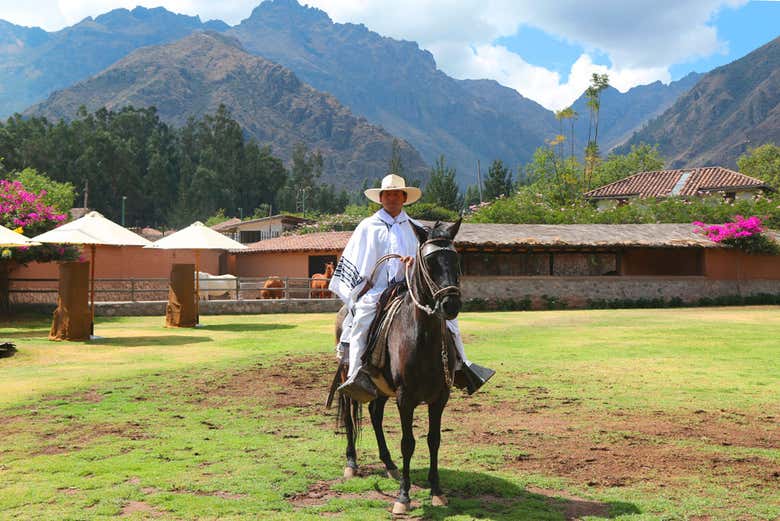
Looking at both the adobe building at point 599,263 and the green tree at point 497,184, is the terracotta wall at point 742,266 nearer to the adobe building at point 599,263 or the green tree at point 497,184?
the adobe building at point 599,263

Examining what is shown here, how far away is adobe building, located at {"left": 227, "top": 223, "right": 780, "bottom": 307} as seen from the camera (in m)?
32.5

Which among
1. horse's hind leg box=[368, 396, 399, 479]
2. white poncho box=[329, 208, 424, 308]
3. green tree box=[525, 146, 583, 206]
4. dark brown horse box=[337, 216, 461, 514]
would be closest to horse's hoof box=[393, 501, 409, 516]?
dark brown horse box=[337, 216, 461, 514]

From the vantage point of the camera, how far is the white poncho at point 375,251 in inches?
241

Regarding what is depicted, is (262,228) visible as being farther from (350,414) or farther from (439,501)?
(439,501)

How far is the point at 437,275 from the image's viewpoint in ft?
16.6

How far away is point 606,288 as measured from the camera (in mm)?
33469

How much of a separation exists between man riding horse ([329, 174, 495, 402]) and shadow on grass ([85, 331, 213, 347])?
11.6 m

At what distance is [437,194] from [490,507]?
185 ft

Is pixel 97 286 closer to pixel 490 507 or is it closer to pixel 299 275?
pixel 299 275

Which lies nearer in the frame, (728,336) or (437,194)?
(728,336)

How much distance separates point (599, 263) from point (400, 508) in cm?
3236

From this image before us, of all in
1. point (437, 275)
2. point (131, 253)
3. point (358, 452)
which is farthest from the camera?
point (131, 253)

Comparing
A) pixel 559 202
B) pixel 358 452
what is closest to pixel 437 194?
pixel 559 202

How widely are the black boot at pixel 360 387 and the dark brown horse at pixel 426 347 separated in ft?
0.71
